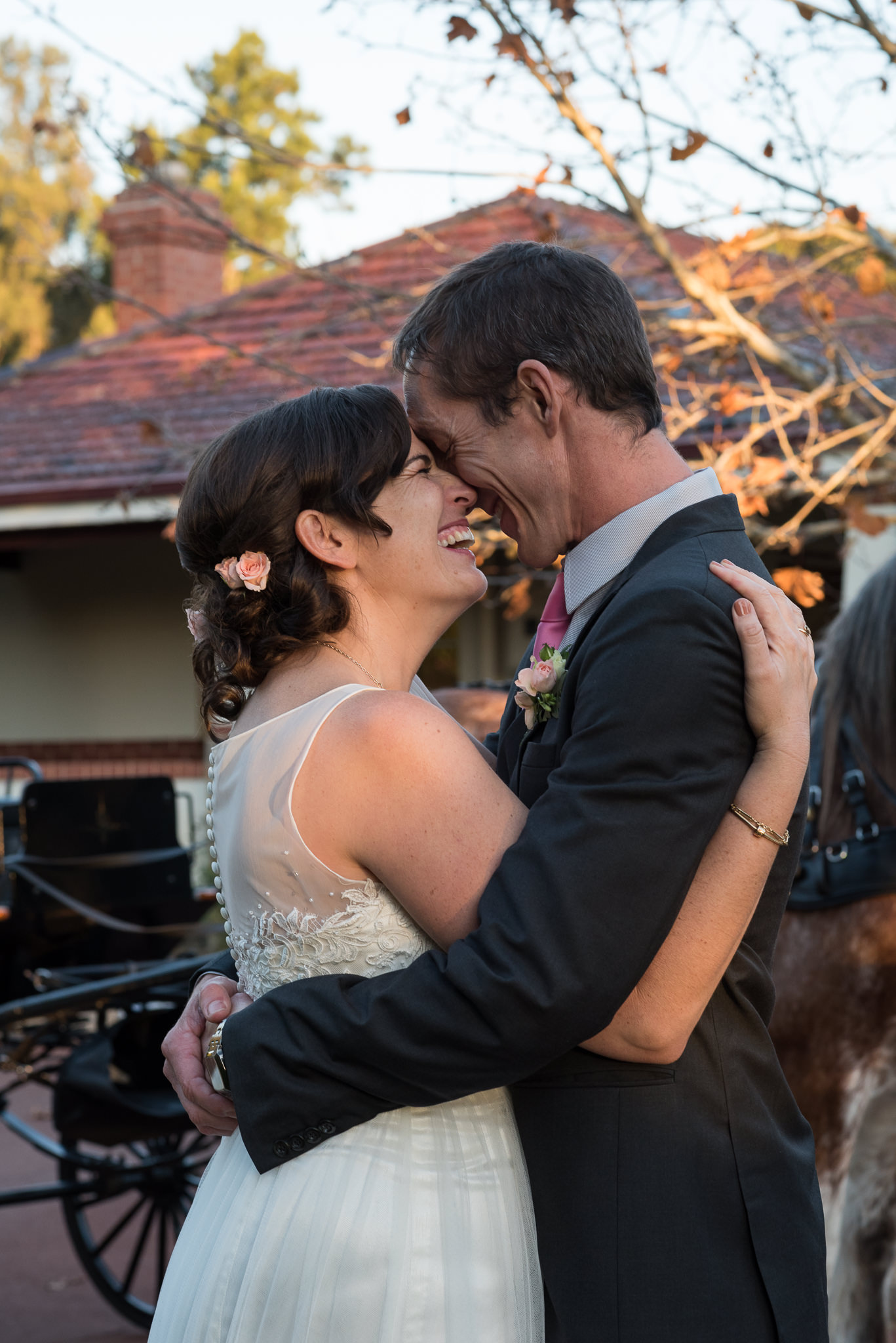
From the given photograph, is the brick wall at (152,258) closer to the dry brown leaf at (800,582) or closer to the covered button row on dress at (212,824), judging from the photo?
the dry brown leaf at (800,582)

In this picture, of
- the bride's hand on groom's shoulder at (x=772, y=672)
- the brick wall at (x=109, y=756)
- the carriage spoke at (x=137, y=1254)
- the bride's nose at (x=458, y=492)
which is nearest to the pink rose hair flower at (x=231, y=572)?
the bride's nose at (x=458, y=492)

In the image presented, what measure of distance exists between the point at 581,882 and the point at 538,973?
11 cm

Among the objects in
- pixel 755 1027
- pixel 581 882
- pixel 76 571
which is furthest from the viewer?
pixel 76 571

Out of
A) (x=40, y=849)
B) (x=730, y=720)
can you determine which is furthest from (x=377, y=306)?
(x=730, y=720)

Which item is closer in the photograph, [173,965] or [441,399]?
[441,399]

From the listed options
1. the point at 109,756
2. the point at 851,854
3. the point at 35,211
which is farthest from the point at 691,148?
the point at 35,211

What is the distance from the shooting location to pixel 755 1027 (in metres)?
1.61

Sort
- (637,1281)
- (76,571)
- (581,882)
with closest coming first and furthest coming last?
(581,882) < (637,1281) < (76,571)

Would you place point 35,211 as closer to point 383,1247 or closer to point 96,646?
point 96,646

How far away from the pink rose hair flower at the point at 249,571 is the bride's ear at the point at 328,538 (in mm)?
66

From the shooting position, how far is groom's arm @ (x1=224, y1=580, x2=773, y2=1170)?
1396 mm

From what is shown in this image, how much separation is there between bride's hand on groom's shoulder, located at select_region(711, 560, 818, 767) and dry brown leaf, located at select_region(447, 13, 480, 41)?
153 inches

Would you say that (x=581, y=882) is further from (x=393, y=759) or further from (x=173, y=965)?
(x=173, y=965)

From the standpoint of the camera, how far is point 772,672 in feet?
4.81
